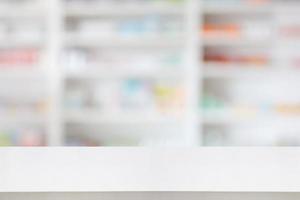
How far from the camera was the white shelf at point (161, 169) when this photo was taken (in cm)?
39

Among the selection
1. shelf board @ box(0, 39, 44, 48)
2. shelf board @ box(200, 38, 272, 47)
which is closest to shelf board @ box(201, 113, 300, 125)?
shelf board @ box(200, 38, 272, 47)

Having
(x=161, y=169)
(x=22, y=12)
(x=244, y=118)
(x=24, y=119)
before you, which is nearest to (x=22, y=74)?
(x=24, y=119)

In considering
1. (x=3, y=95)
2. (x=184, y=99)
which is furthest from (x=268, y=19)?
(x=3, y=95)

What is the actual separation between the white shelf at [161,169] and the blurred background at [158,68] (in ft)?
7.12

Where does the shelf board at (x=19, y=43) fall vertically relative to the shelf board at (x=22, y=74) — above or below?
above

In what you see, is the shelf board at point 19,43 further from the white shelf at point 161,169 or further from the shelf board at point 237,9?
the white shelf at point 161,169

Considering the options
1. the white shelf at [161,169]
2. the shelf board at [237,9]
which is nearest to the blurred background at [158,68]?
the shelf board at [237,9]

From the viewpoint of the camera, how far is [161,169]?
15.8 inches

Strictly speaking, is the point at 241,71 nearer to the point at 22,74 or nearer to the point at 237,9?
the point at 237,9

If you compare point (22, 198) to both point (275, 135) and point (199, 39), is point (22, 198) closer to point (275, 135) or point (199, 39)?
point (199, 39)

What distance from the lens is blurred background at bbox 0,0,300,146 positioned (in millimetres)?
2576

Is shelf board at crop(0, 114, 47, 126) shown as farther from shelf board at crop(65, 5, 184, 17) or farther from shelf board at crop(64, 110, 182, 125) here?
shelf board at crop(65, 5, 184, 17)

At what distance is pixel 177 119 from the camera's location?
2.64 meters

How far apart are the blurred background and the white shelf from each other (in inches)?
85.4
